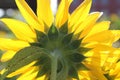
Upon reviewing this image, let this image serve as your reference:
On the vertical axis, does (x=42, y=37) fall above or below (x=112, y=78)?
above

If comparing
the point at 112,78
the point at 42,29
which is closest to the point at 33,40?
the point at 42,29

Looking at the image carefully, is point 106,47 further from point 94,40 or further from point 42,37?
point 42,37

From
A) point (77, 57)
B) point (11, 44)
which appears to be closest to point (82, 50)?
point (77, 57)

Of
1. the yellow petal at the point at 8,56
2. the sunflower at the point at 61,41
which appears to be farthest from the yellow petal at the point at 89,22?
the yellow petal at the point at 8,56

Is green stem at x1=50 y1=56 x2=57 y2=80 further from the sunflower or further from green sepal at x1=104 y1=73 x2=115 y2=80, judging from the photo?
green sepal at x1=104 y1=73 x2=115 y2=80

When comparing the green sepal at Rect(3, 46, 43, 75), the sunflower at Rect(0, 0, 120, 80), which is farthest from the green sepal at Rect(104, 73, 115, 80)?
the green sepal at Rect(3, 46, 43, 75)
